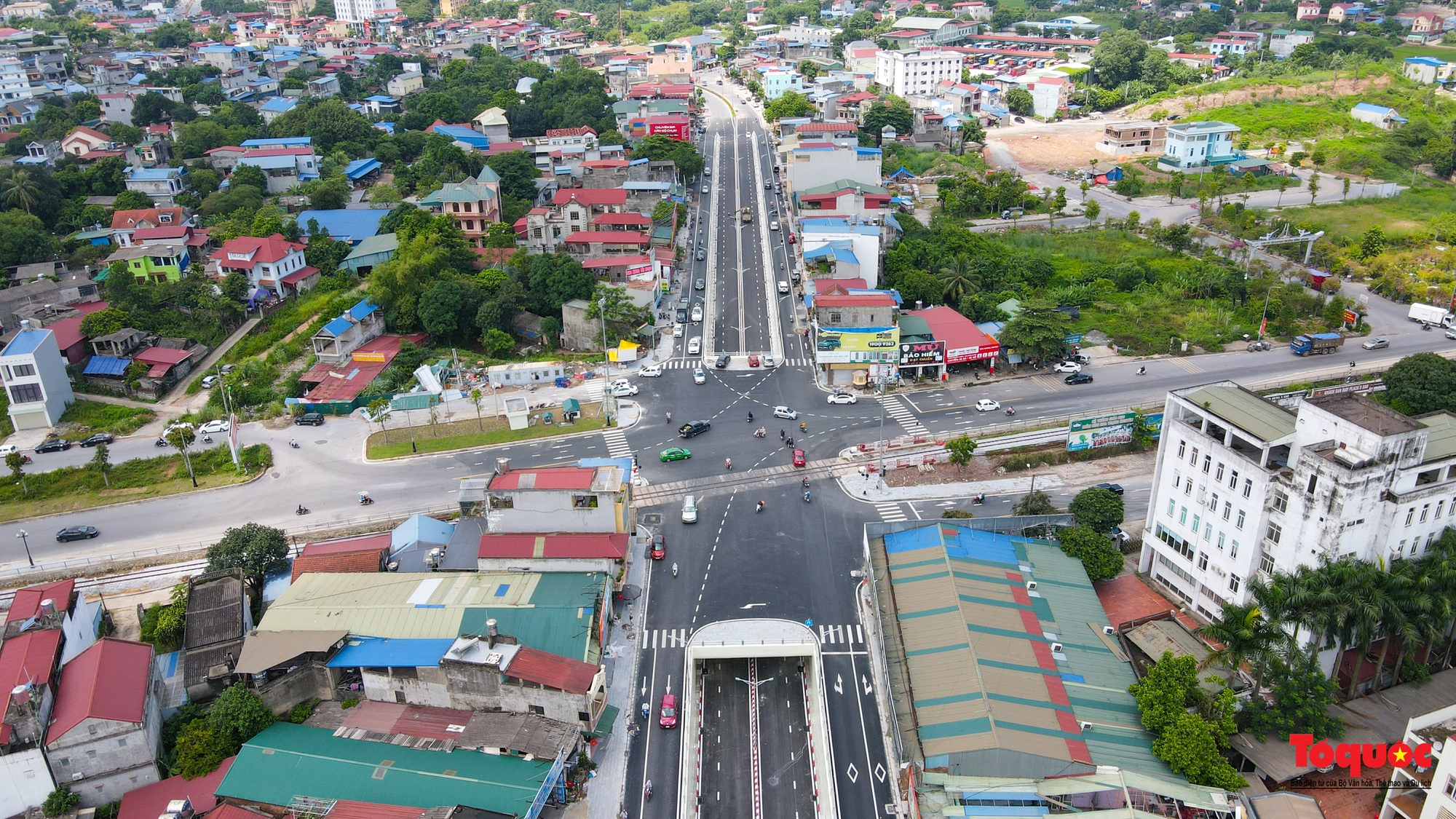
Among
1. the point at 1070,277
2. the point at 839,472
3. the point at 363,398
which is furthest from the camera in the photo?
the point at 1070,277

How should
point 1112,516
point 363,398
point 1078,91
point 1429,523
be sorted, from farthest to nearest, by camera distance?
1. point 1078,91
2. point 363,398
3. point 1112,516
4. point 1429,523

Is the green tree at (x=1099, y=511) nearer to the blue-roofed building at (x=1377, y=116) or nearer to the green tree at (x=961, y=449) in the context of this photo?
the green tree at (x=961, y=449)

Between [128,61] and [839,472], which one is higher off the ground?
[128,61]

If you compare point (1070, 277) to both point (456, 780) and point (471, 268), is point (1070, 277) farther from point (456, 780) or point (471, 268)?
point (456, 780)

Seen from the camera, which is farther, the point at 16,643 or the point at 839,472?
the point at 839,472

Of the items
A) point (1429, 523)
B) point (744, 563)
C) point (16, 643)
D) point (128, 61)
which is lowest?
point (744, 563)

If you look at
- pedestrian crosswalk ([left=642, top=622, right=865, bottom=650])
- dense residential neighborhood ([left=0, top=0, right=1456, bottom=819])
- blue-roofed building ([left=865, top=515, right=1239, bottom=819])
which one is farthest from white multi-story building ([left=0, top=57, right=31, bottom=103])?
blue-roofed building ([left=865, top=515, right=1239, bottom=819])

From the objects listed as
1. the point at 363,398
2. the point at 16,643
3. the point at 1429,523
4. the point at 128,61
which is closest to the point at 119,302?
the point at 363,398
